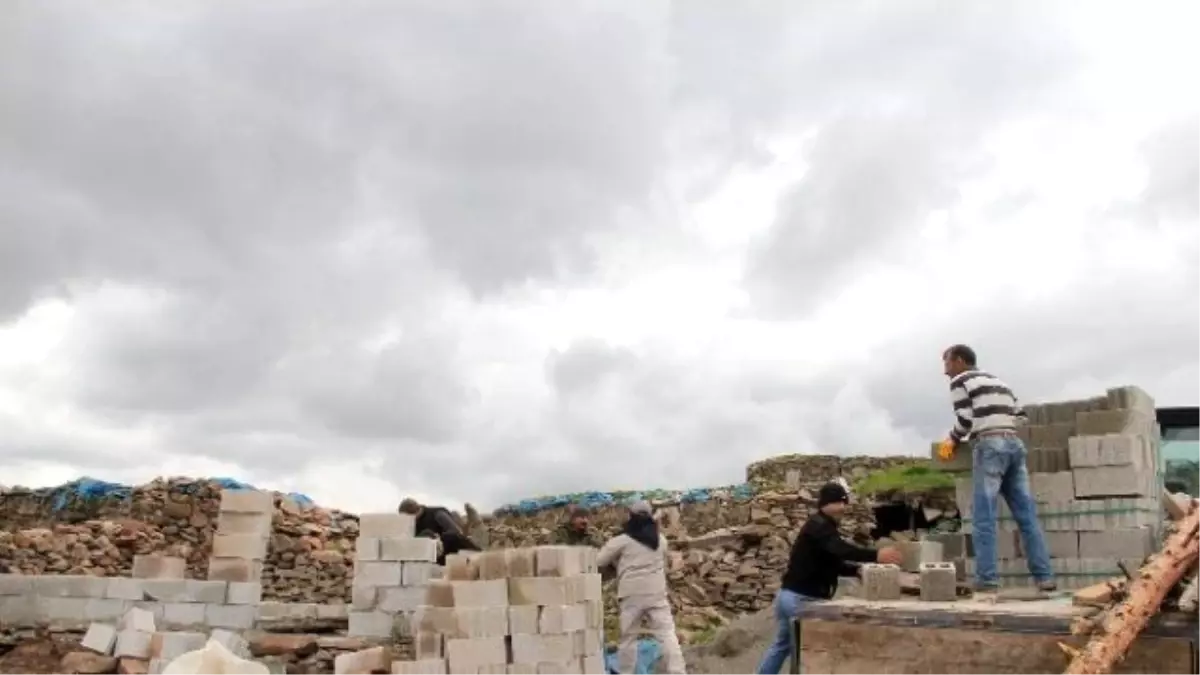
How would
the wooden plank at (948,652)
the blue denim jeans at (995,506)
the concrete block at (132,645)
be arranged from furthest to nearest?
the concrete block at (132,645) → the blue denim jeans at (995,506) → the wooden plank at (948,652)

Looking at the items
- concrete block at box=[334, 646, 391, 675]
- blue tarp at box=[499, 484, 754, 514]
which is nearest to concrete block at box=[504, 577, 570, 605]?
concrete block at box=[334, 646, 391, 675]

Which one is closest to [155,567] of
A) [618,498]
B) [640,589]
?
[640,589]

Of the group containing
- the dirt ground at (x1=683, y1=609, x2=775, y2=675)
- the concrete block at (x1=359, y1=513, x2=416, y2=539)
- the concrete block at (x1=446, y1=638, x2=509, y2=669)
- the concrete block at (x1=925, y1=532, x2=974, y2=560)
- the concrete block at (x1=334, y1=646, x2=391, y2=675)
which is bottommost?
the dirt ground at (x1=683, y1=609, x2=775, y2=675)

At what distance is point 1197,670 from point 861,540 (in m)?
10.8

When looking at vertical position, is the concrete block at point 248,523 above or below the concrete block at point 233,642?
above

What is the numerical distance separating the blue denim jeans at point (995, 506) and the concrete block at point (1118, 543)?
46cm

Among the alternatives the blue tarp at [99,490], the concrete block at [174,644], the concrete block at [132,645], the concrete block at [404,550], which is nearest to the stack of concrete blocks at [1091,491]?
the concrete block at [404,550]

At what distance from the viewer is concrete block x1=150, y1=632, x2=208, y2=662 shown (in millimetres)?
9984

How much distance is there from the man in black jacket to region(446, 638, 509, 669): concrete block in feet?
7.77

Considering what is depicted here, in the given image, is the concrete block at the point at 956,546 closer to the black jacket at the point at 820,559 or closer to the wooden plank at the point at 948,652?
the black jacket at the point at 820,559

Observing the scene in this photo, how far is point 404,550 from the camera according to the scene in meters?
10.6

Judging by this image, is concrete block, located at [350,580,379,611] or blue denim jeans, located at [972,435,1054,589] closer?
blue denim jeans, located at [972,435,1054,589]

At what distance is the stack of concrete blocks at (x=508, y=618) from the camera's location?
8500 millimetres

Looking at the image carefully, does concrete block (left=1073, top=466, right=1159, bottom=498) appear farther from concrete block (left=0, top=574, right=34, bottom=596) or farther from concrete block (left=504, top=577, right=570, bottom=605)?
concrete block (left=0, top=574, right=34, bottom=596)
